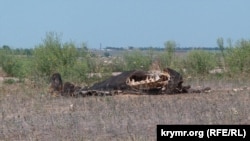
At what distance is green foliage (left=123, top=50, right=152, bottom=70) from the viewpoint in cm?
3613

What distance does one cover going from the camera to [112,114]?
13641 millimetres

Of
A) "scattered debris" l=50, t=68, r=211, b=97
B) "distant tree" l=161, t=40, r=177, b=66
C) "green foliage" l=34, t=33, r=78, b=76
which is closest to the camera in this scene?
"scattered debris" l=50, t=68, r=211, b=97

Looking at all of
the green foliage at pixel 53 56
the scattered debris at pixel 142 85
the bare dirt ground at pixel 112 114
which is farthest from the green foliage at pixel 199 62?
the scattered debris at pixel 142 85

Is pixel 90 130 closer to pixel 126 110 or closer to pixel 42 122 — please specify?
pixel 42 122

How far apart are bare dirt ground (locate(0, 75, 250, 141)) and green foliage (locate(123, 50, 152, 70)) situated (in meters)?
17.6

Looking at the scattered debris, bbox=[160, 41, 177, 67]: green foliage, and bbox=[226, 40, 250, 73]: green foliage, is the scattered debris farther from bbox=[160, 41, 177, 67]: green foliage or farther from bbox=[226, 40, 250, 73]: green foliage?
bbox=[160, 41, 177, 67]: green foliage

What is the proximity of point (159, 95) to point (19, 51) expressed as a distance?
3117 cm

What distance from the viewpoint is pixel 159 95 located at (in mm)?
17766

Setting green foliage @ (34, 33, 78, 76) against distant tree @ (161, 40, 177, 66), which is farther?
distant tree @ (161, 40, 177, 66)

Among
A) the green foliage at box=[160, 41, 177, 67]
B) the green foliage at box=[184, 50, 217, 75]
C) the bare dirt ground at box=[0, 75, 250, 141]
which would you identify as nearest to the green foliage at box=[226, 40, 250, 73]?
the green foliage at box=[184, 50, 217, 75]

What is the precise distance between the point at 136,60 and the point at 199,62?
4486mm

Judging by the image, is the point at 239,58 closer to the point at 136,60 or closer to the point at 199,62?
the point at 199,62

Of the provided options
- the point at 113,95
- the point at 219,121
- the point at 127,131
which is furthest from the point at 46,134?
the point at 113,95

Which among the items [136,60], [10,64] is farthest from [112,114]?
[10,64]
